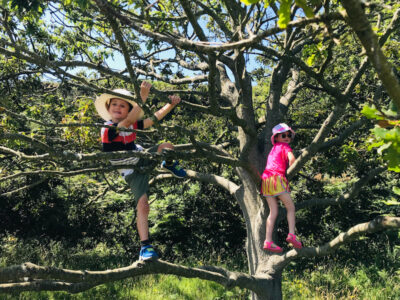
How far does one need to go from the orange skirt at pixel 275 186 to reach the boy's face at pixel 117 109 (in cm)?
189

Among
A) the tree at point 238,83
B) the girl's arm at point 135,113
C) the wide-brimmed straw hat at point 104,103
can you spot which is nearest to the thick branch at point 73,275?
the tree at point 238,83

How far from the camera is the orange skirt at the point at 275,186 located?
3.95 m

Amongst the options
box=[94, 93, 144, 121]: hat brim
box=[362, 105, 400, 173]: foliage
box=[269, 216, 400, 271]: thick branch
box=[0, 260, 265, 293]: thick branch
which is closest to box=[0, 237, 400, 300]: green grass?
box=[269, 216, 400, 271]: thick branch

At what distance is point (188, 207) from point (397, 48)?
6.48 metres

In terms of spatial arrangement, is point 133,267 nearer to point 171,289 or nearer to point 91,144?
point 91,144

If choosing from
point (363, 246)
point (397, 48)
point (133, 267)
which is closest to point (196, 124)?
point (397, 48)

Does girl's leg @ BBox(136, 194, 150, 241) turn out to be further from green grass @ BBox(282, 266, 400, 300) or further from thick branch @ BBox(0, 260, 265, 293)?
green grass @ BBox(282, 266, 400, 300)

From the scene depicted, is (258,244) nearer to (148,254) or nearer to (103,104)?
(148,254)

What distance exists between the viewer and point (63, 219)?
362 inches

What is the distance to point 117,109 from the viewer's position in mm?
3443

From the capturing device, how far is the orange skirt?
3.95 metres

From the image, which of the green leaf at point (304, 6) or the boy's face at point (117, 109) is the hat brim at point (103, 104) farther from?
the green leaf at point (304, 6)

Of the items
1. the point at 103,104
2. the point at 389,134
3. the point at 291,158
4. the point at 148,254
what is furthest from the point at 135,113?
the point at 389,134

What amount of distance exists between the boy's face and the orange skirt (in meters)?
1.89
